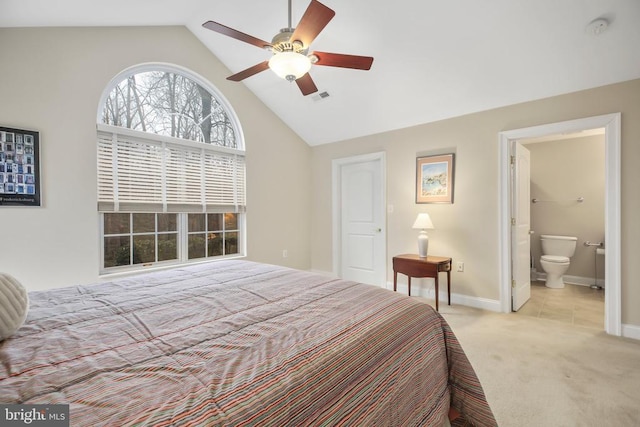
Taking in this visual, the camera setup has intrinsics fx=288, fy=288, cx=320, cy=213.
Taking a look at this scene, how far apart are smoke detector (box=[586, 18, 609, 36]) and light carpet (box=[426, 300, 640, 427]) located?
2.56 metres

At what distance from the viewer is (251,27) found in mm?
3107

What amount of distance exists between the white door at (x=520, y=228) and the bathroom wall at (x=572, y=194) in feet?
5.48

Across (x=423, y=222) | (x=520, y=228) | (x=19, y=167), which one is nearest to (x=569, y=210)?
(x=520, y=228)

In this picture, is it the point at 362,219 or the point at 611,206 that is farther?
the point at 362,219

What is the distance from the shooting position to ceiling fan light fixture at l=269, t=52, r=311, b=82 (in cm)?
180

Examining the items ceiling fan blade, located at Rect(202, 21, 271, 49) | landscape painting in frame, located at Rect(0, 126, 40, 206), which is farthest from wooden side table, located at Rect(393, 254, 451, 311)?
landscape painting in frame, located at Rect(0, 126, 40, 206)

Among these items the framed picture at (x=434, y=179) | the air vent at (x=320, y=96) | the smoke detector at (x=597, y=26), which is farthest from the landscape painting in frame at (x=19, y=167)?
the smoke detector at (x=597, y=26)

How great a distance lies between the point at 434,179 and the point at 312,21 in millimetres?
2605

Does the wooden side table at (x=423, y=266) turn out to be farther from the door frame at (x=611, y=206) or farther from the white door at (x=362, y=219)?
the door frame at (x=611, y=206)

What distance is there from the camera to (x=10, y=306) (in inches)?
42.4

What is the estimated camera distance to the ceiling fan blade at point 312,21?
1.57m

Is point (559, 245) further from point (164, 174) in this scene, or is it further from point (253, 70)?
point (164, 174)

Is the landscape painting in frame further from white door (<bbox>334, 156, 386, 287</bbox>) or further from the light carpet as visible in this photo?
the light carpet

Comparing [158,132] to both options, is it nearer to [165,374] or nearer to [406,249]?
[165,374]
